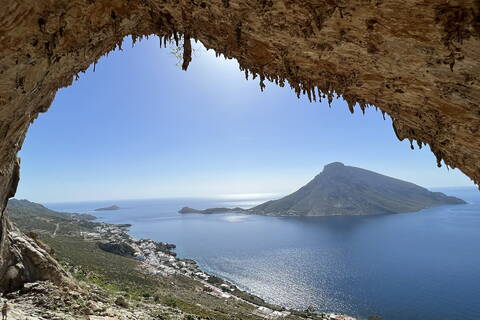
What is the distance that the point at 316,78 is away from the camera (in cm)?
977

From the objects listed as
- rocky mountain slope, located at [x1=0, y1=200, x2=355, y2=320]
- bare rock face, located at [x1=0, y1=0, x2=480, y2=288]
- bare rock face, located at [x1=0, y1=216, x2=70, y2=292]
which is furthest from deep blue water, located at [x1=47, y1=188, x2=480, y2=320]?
bare rock face, located at [x1=0, y1=0, x2=480, y2=288]

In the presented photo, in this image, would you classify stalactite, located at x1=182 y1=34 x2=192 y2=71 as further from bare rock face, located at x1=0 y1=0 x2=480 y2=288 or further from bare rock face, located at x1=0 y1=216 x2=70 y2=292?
bare rock face, located at x1=0 y1=216 x2=70 y2=292

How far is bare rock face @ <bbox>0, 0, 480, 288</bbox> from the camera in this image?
19.7 feet

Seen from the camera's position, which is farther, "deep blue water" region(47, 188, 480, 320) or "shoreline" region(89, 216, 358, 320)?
"deep blue water" region(47, 188, 480, 320)

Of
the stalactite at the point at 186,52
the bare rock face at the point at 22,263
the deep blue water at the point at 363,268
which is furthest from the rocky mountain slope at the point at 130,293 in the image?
the stalactite at the point at 186,52

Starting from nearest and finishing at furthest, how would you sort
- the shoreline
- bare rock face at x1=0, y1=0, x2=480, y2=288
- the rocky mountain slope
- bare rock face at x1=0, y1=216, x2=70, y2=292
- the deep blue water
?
bare rock face at x1=0, y1=0, x2=480, y2=288, the rocky mountain slope, bare rock face at x1=0, y1=216, x2=70, y2=292, the shoreline, the deep blue water

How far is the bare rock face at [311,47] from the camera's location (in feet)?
19.7

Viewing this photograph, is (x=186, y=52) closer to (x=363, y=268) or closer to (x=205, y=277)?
(x=205, y=277)

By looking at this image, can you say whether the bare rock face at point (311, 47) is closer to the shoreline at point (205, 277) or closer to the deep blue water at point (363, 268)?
the shoreline at point (205, 277)

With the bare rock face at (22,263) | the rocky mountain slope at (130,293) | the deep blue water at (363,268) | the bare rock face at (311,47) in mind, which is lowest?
the deep blue water at (363,268)

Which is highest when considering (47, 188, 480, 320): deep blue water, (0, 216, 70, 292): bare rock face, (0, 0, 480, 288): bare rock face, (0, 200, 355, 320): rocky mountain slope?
(0, 0, 480, 288): bare rock face

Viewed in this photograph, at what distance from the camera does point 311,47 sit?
795cm

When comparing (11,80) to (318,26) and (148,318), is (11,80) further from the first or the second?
(148,318)

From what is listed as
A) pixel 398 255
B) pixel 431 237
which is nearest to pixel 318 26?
pixel 398 255
